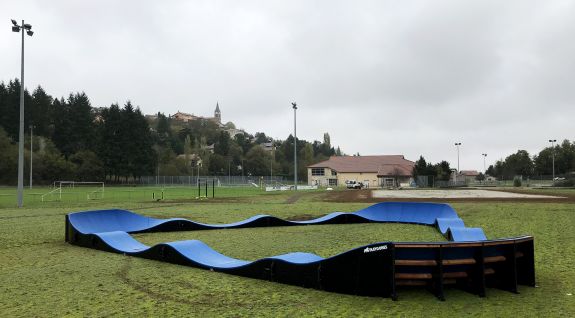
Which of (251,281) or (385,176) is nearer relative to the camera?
(251,281)

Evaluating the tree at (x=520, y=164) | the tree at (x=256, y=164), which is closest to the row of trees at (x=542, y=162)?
the tree at (x=520, y=164)

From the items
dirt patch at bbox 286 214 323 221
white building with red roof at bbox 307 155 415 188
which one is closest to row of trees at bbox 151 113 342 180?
white building with red roof at bbox 307 155 415 188

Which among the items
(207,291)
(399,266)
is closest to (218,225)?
(207,291)

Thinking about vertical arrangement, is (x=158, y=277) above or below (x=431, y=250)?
below

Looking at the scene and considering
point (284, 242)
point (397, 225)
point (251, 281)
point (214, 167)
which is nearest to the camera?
point (251, 281)

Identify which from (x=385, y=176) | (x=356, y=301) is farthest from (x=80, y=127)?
(x=356, y=301)

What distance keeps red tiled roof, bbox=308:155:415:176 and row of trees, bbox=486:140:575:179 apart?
23383mm

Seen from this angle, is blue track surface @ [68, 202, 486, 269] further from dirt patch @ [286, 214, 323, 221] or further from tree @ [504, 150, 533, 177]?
tree @ [504, 150, 533, 177]

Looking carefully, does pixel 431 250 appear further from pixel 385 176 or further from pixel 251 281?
pixel 385 176

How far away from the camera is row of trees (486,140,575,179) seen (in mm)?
111938

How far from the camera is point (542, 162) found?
117m

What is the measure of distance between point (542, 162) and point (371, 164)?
147 ft

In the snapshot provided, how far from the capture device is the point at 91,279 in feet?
25.6

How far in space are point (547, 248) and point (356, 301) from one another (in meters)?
6.69
